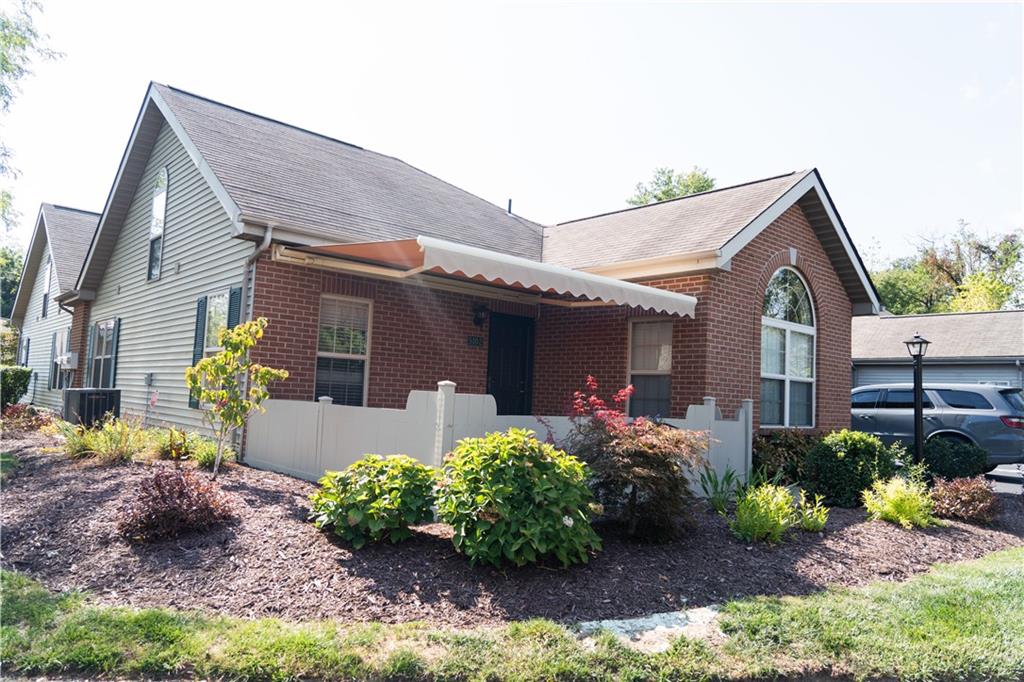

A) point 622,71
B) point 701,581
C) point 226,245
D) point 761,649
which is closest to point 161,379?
point 226,245

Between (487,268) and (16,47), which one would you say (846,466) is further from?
(16,47)

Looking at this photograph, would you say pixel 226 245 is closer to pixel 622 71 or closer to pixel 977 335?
pixel 622 71

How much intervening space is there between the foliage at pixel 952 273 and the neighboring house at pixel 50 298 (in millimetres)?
45863

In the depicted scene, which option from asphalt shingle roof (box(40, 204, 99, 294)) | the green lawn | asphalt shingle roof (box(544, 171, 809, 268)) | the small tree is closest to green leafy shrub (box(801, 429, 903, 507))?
asphalt shingle roof (box(544, 171, 809, 268))

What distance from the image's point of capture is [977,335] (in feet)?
75.9

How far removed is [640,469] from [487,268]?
3.02m

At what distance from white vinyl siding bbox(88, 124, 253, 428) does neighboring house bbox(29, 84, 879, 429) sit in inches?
2.5

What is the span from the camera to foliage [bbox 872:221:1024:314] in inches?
1759

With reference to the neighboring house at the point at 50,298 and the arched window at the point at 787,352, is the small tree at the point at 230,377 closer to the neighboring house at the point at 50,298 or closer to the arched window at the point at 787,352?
the arched window at the point at 787,352

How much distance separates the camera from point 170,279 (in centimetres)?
1294

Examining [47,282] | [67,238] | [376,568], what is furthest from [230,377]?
[47,282]

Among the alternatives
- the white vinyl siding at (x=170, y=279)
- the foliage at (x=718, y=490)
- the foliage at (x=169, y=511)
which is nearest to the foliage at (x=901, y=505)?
the foliage at (x=718, y=490)

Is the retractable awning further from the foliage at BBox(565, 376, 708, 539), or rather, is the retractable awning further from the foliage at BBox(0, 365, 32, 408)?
the foliage at BBox(0, 365, 32, 408)

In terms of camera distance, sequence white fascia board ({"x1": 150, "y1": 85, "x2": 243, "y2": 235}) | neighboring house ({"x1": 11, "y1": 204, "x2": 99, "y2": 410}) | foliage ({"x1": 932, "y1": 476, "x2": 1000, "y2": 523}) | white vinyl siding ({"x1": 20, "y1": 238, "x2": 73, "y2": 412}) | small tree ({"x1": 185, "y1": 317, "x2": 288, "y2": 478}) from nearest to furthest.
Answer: small tree ({"x1": 185, "y1": 317, "x2": 288, "y2": 478}) < foliage ({"x1": 932, "y1": 476, "x2": 1000, "y2": 523}) < white fascia board ({"x1": 150, "y1": 85, "x2": 243, "y2": 235}) < neighboring house ({"x1": 11, "y1": 204, "x2": 99, "y2": 410}) < white vinyl siding ({"x1": 20, "y1": 238, "x2": 73, "y2": 412})
